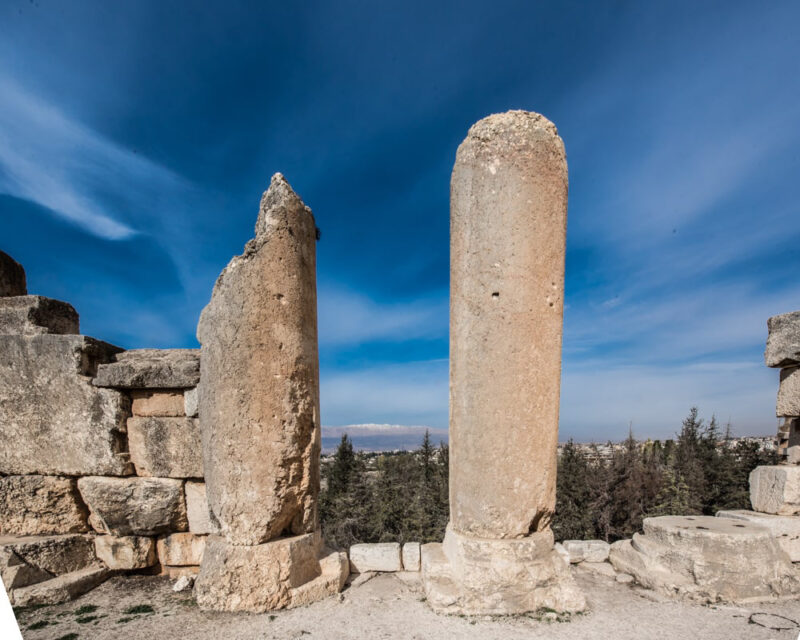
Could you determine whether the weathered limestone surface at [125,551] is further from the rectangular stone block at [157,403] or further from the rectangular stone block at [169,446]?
the rectangular stone block at [157,403]

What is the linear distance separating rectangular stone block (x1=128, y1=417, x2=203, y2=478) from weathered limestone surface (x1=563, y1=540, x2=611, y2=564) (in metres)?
4.34

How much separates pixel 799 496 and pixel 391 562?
4.94 meters

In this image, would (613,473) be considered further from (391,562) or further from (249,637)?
(249,637)

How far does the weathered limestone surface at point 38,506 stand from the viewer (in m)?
4.78

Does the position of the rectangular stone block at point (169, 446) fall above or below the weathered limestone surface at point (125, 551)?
above

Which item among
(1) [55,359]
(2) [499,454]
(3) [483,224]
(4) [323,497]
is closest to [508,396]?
(2) [499,454]

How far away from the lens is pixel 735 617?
3.98m

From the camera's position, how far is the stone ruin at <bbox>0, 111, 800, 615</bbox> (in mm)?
4051

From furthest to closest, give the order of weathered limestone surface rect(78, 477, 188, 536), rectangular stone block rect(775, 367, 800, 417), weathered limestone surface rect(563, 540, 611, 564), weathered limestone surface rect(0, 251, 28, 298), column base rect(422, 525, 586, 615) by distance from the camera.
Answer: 1. rectangular stone block rect(775, 367, 800, 417)
2. weathered limestone surface rect(0, 251, 28, 298)
3. weathered limestone surface rect(563, 540, 611, 564)
4. weathered limestone surface rect(78, 477, 188, 536)
5. column base rect(422, 525, 586, 615)

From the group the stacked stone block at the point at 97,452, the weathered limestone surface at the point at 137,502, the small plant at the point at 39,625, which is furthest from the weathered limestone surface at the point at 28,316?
the small plant at the point at 39,625

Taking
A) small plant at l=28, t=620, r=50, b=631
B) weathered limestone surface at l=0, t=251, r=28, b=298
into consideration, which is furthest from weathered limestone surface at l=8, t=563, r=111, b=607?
weathered limestone surface at l=0, t=251, r=28, b=298

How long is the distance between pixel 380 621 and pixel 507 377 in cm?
235

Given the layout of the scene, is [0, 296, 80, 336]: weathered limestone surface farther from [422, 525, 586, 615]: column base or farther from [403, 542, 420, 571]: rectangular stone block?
[422, 525, 586, 615]: column base

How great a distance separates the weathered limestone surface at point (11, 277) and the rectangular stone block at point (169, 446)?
2.57 m
